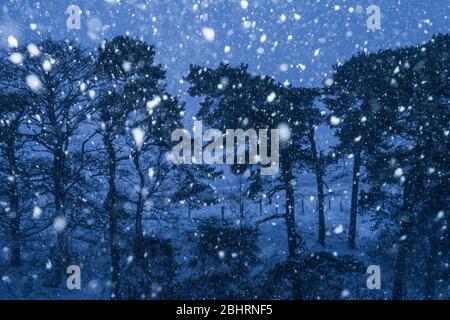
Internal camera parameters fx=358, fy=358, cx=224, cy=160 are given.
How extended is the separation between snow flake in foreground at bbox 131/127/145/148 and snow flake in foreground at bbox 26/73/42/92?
307cm

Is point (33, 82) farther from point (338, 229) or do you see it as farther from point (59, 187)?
point (338, 229)

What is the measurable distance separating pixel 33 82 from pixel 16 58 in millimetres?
818

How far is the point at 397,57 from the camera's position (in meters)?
12.7

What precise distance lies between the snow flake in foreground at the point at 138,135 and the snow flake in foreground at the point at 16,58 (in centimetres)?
385

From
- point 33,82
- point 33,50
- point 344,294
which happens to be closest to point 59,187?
point 33,82

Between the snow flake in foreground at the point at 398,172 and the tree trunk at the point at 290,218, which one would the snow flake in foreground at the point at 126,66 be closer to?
the tree trunk at the point at 290,218

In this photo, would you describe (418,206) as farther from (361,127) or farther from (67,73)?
(67,73)

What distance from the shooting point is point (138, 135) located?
40.0 feet

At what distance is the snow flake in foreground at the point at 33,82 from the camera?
1070cm

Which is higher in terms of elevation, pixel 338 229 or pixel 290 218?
pixel 290 218

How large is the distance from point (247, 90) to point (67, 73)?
18.6 ft

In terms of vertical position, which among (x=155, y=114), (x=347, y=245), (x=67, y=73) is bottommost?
(x=347, y=245)
